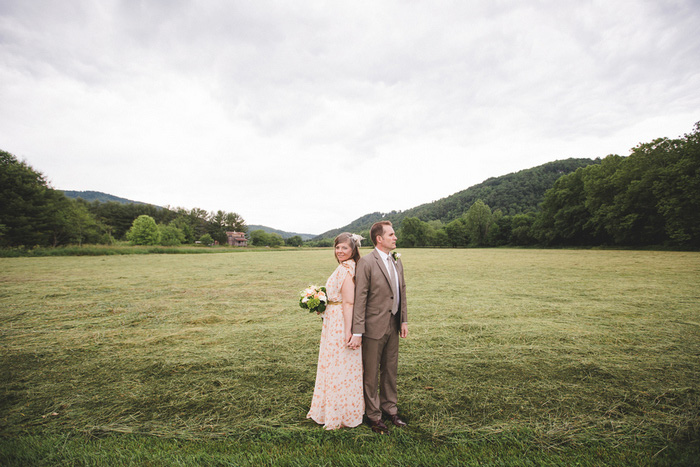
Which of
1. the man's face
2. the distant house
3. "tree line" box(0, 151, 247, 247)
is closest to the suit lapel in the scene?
the man's face

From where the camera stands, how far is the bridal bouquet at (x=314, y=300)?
117 inches

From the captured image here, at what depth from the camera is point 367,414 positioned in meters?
3.04

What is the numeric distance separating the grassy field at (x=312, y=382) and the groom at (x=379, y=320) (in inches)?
11.4

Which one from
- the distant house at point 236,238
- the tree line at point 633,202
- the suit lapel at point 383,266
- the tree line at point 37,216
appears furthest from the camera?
the distant house at point 236,238

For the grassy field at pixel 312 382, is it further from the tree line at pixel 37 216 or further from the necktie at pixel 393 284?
the tree line at pixel 37 216

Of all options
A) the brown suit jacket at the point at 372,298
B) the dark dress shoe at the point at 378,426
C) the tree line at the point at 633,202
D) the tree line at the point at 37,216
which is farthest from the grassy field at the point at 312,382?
the tree line at the point at 37,216

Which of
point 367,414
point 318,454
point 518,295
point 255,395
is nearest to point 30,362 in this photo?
point 255,395

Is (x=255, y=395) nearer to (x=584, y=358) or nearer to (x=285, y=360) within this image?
(x=285, y=360)

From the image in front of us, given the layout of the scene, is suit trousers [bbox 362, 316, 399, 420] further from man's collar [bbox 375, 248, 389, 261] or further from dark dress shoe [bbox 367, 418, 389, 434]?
man's collar [bbox 375, 248, 389, 261]

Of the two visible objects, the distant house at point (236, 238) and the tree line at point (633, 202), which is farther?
the distant house at point (236, 238)

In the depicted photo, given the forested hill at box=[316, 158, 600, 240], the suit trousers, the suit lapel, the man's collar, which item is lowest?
the suit trousers

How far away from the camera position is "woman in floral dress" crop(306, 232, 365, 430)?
2.95 metres

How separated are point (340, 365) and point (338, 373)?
0.09 m

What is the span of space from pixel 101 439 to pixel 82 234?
6073 centimetres
